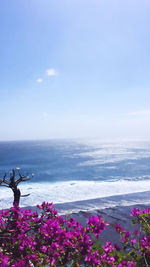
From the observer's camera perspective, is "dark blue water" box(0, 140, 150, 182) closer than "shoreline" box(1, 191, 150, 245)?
No

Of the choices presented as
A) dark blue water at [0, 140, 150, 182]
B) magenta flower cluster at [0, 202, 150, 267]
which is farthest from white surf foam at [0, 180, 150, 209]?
magenta flower cluster at [0, 202, 150, 267]

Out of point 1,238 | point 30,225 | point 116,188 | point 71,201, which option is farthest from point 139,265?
point 116,188

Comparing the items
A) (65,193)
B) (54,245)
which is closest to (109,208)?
(65,193)

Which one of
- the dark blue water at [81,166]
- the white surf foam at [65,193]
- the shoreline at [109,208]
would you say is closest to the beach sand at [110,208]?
the shoreline at [109,208]

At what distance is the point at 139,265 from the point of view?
3.83 metres

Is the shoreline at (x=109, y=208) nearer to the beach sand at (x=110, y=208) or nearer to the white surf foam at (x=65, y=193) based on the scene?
the beach sand at (x=110, y=208)

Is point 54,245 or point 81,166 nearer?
point 54,245

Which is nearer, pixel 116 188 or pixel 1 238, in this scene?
pixel 1 238

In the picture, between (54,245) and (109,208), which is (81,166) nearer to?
(109,208)

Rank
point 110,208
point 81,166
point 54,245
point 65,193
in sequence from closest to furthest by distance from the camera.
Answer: point 54,245
point 110,208
point 65,193
point 81,166

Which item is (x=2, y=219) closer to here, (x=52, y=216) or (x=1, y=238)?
(x=1, y=238)

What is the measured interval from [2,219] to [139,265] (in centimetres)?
316

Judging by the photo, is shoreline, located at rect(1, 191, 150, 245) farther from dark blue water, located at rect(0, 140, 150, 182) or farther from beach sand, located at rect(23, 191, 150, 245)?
dark blue water, located at rect(0, 140, 150, 182)

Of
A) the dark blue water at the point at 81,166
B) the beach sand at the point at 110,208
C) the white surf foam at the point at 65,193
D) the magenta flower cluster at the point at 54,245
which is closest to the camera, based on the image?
the magenta flower cluster at the point at 54,245
